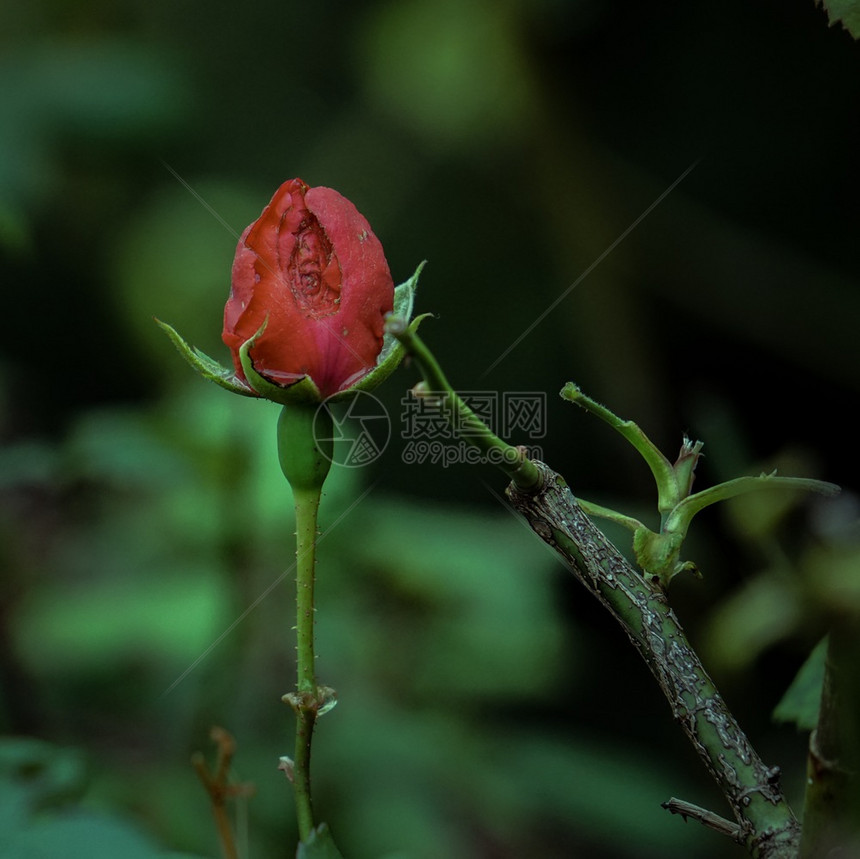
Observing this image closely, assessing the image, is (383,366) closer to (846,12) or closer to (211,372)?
(211,372)

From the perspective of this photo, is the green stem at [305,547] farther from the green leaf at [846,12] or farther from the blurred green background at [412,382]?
the green leaf at [846,12]

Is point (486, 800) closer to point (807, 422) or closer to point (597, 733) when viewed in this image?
point (597, 733)

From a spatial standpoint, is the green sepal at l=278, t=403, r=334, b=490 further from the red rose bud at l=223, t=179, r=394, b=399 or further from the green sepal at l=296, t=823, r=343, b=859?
the green sepal at l=296, t=823, r=343, b=859

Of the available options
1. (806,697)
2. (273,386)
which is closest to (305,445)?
(273,386)

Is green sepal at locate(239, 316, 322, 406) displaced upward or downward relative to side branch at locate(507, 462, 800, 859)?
downward

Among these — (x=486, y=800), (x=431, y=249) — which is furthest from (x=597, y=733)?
(x=431, y=249)

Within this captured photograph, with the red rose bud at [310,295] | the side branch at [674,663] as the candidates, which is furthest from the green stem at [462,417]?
the red rose bud at [310,295]

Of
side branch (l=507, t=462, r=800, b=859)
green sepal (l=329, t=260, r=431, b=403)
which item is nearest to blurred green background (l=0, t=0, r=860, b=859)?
side branch (l=507, t=462, r=800, b=859)
